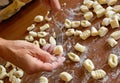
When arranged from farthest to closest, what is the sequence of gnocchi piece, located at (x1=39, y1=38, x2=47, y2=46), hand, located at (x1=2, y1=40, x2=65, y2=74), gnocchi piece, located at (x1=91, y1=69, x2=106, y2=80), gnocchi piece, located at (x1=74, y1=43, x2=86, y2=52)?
gnocchi piece, located at (x1=39, y1=38, x2=47, y2=46) < gnocchi piece, located at (x1=74, y1=43, x2=86, y2=52) < gnocchi piece, located at (x1=91, y1=69, x2=106, y2=80) < hand, located at (x1=2, y1=40, x2=65, y2=74)

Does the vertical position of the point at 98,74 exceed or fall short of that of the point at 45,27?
it falls short

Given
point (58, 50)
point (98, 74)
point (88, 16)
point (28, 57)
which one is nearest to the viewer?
point (28, 57)

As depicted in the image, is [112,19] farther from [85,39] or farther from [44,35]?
[44,35]

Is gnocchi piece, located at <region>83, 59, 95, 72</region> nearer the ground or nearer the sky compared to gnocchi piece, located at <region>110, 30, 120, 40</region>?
nearer the ground

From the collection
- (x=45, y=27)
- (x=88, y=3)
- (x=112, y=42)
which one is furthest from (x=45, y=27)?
(x=112, y=42)

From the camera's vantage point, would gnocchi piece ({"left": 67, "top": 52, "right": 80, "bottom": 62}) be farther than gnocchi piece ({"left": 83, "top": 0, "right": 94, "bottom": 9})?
No

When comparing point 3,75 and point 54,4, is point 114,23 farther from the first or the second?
point 3,75

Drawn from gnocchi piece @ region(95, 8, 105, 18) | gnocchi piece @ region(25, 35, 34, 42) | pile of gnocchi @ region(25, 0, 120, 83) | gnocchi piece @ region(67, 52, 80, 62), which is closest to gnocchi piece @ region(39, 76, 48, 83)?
pile of gnocchi @ region(25, 0, 120, 83)

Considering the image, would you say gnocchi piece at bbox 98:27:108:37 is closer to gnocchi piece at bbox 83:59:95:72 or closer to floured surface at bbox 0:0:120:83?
floured surface at bbox 0:0:120:83
